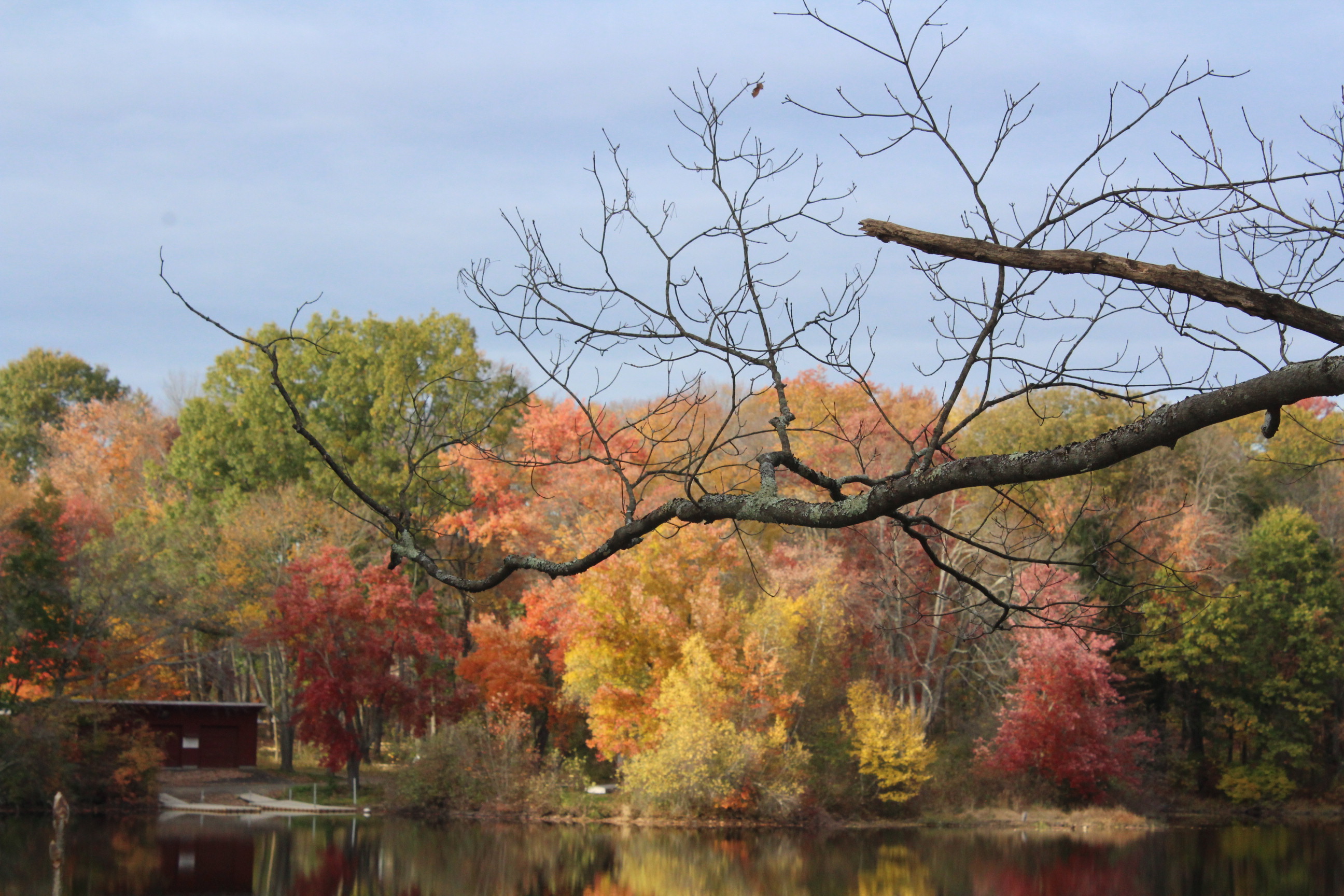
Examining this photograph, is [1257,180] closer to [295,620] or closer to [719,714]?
[719,714]

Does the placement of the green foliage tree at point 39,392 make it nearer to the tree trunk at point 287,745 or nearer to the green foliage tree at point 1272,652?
the tree trunk at point 287,745

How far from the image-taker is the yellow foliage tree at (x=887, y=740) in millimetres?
26062

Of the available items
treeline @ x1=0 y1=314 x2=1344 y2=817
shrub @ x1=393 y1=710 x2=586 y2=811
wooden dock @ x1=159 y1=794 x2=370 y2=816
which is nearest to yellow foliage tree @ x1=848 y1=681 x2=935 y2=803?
treeline @ x1=0 y1=314 x2=1344 y2=817

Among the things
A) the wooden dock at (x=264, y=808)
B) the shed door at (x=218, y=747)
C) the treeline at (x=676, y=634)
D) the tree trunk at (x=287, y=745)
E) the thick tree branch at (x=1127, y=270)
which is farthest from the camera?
the tree trunk at (x=287, y=745)

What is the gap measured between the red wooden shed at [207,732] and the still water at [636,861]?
19.3ft

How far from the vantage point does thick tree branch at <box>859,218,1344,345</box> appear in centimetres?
286

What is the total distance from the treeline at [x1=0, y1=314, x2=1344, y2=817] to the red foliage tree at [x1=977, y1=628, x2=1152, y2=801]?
78 mm

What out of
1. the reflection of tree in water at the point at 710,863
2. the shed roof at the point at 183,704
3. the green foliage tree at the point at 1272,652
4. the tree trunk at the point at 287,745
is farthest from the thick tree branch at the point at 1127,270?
the tree trunk at the point at 287,745

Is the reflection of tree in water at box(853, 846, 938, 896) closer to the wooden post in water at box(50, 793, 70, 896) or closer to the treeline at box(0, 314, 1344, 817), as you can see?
the treeline at box(0, 314, 1344, 817)

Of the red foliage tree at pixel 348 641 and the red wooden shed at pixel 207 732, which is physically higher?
the red foliage tree at pixel 348 641

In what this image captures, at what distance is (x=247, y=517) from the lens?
3284 cm

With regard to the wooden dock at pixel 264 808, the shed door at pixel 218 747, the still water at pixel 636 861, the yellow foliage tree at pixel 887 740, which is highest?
the yellow foliage tree at pixel 887 740

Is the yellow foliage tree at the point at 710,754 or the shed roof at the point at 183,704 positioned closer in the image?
the yellow foliage tree at the point at 710,754

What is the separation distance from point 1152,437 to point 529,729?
27.1 m
